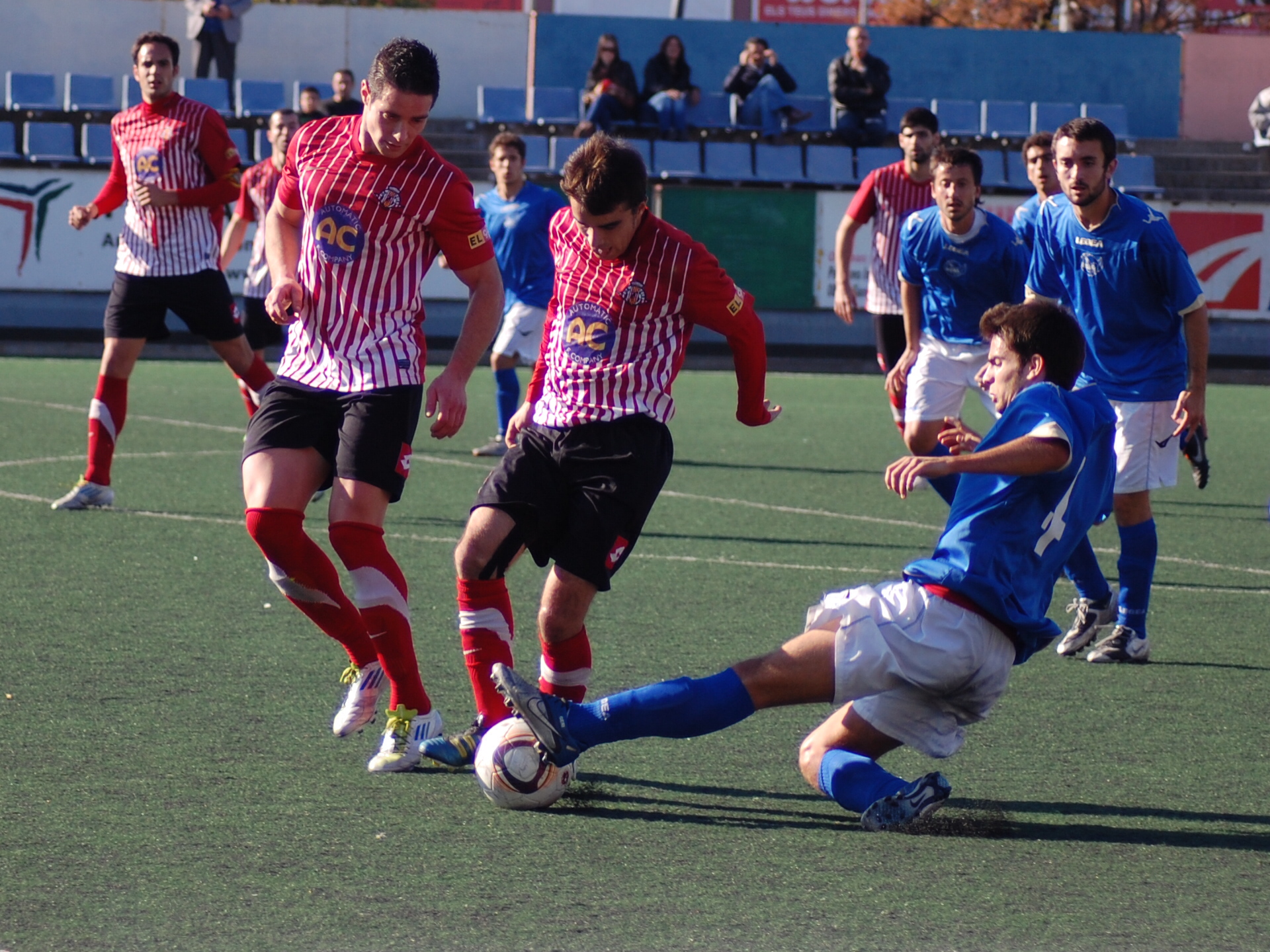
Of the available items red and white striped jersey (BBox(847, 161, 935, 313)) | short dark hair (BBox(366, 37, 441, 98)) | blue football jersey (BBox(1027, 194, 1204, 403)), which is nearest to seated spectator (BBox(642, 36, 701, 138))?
red and white striped jersey (BBox(847, 161, 935, 313))

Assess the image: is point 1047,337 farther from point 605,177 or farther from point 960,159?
point 960,159

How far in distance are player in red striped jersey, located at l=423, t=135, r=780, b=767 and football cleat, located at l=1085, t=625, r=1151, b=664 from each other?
211 cm

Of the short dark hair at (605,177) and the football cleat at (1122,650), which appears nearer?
the short dark hair at (605,177)

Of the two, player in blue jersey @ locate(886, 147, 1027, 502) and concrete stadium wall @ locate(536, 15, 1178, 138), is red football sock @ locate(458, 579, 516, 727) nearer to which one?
player in blue jersey @ locate(886, 147, 1027, 502)

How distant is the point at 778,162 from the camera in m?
22.1

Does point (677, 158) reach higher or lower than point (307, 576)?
higher

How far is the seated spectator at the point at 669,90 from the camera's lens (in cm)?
2220

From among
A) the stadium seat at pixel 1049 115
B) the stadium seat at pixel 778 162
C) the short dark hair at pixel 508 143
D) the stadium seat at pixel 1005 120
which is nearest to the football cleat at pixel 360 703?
the short dark hair at pixel 508 143

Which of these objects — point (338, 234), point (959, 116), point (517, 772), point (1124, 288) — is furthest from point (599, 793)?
point (959, 116)

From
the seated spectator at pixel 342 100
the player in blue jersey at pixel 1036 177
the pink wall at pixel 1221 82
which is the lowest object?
the player in blue jersey at pixel 1036 177

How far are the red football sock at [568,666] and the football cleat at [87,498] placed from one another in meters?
4.57

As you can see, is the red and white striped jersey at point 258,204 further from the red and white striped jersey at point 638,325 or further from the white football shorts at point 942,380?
the red and white striped jersey at point 638,325

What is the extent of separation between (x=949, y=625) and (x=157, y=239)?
5858 millimetres

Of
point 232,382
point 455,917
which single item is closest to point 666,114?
point 232,382
